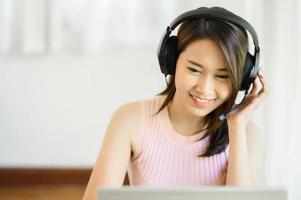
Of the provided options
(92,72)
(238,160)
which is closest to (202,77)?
(238,160)

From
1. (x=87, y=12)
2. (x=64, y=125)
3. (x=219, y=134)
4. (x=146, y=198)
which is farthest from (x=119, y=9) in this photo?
(x=146, y=198)

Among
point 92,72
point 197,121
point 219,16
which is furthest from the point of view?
point 92,72

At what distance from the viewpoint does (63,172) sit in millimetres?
2322

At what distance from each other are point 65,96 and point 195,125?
1207 mm

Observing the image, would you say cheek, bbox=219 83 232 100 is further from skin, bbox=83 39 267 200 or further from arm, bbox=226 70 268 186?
arm, bbox=226 70 268 186

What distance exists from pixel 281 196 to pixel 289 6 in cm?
151

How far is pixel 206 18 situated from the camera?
3.21 ft

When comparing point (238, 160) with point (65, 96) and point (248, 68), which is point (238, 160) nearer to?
point (248, 68)

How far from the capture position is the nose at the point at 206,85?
3.24ft

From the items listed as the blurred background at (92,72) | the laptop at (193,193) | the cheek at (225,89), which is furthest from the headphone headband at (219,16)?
the blurred background at (92,72)

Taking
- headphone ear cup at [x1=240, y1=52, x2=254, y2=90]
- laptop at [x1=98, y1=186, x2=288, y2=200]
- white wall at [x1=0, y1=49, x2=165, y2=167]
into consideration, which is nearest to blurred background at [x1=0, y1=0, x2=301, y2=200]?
white wall at [x1=0, y1=49, x2=165, y2=167]

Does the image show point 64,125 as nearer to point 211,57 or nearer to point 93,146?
point 93,146

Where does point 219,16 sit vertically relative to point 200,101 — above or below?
above

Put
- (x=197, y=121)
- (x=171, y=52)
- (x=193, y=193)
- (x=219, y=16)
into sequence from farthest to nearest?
(x=197, y=121) → (x=171, y=52) → (x=219, y=16) → (x=193, y=193)
